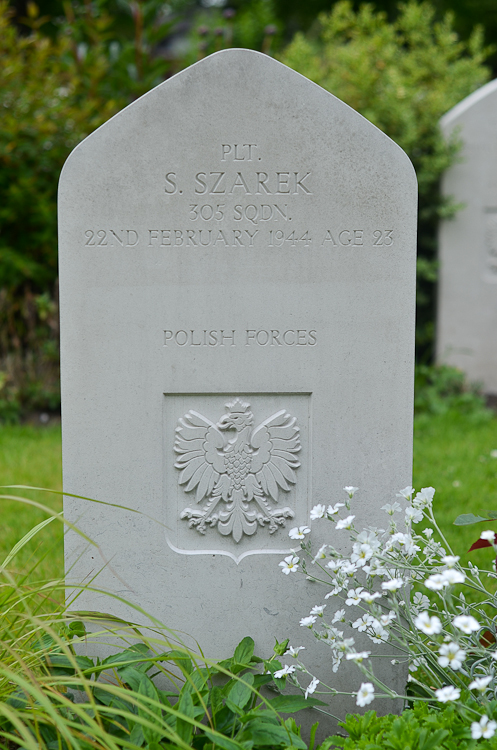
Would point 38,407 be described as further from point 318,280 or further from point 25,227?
point 318,280

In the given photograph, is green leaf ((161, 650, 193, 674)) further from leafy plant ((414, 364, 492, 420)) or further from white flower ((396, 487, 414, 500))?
leafy plant ((414, 364, 492, 420))

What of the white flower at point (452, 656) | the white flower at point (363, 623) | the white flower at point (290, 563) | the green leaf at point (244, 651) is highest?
the white flower at point (290, 563)

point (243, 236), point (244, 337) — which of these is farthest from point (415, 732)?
point (243, 236)

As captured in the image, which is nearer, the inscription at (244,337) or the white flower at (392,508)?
the white flower at (392,508)

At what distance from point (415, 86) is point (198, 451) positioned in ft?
18.4

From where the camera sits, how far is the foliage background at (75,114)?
18.4 feet

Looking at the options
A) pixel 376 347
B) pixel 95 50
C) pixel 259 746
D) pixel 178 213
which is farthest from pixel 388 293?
pixel 95 50

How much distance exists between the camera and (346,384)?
2152 mm

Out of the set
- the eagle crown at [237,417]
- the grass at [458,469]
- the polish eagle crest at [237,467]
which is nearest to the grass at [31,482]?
the polish eagle crest at [237,467]

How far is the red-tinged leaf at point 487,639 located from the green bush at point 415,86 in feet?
13.6

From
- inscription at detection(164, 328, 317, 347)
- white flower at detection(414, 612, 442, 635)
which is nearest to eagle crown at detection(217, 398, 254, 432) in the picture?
inscription at detection(164, 328, 317, 347)

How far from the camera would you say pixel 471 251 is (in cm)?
598

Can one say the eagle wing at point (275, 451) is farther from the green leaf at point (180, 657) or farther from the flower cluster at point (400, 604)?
the green leaf at point (180, 657)

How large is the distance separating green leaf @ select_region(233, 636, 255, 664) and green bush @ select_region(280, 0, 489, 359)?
4.48 meters
